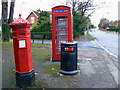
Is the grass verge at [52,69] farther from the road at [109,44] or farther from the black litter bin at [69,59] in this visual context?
the road at [109,44]

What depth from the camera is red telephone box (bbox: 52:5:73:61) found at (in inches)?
265

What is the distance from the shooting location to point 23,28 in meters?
4.05

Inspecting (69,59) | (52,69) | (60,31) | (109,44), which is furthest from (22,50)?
(109,44)

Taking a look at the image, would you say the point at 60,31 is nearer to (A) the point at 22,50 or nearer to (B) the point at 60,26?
(B) the point at 60,26

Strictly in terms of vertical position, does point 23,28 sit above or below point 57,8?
below

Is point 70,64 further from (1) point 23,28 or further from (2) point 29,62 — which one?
(1) point 23,28

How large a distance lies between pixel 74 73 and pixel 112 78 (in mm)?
1348

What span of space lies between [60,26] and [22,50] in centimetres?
323

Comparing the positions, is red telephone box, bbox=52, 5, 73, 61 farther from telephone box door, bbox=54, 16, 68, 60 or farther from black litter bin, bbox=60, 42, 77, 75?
black litter bin, bbox=60, 42, 77, 75

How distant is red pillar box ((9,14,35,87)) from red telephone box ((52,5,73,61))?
2867 mm

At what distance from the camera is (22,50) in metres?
4.16

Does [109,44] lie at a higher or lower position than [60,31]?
lower

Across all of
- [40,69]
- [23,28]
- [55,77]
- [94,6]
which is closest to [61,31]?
[40,69]

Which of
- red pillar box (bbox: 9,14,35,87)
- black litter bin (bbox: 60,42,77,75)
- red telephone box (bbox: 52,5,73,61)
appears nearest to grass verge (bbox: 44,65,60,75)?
black litter bin (bbox: 60,42,77,75)
